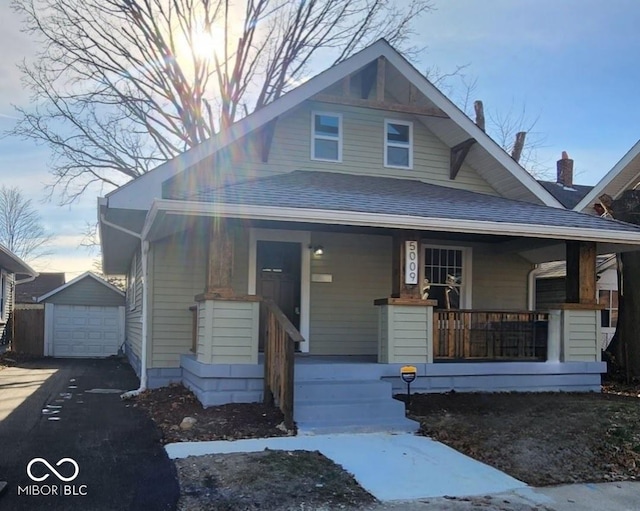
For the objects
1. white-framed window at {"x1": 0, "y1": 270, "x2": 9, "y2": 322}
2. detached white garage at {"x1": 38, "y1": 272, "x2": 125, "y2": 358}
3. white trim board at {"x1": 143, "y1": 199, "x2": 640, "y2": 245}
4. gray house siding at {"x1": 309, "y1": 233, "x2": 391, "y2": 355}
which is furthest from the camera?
detached white garage at {"x1": 38, "y1": 272, "x2": 125, "y2": 358}

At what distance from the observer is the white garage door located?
2178 centimetres

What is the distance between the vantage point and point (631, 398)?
9.46m

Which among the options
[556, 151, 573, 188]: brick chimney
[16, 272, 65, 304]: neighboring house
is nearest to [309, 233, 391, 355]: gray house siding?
[556, 151, 573, 188]: brick chimney

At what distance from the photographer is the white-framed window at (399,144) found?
11.6 m

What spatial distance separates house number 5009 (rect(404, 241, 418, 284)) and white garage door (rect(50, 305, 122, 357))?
15.5 meters

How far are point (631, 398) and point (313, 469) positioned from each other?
6337 mm

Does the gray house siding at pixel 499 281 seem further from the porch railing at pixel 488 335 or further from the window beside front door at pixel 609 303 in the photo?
the window beside front door at pixel 609 303

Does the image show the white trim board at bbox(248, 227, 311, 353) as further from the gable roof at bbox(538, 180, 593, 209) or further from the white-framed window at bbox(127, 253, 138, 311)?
the gable roof at bbox(538, 180, 593, 209)

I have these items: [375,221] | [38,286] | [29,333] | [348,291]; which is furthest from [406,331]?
[38,286]

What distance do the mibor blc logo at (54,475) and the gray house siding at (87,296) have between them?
17.3 meters

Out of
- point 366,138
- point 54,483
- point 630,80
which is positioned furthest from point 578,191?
point 54,483

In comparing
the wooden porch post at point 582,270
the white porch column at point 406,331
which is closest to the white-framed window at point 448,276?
the wooden porch post at point 582,270

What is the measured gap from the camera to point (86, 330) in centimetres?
2197

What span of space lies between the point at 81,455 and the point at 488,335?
21.2 feet
